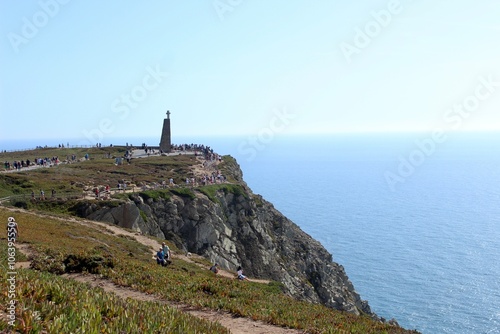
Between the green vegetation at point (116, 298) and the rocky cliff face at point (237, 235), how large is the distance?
9784 mm

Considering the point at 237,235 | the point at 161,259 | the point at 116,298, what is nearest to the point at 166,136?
the point at 237,235

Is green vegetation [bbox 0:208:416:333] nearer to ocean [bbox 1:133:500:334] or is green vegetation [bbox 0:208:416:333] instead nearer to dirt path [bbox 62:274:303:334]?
dirt path [bbox 62:274:303:334]

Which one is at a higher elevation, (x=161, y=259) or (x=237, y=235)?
(x=161, y=259)

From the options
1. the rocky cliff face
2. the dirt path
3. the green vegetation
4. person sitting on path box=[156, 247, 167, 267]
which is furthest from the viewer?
the rocky cliff face

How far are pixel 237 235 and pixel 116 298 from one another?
132 feet

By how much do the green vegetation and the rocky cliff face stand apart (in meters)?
→ 9.78

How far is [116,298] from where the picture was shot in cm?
1397

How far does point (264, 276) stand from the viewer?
4944cm

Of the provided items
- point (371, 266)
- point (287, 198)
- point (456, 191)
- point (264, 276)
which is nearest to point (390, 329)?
point (264, 276)

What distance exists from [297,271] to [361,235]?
168ft

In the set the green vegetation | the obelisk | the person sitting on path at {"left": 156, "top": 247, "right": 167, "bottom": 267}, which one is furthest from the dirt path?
the obelisk

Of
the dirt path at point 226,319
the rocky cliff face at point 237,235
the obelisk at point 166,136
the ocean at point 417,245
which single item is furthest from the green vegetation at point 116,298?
the obelisk at point 166,136

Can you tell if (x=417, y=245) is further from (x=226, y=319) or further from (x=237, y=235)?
(x=226, y=319)

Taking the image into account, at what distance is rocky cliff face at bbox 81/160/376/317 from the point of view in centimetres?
4628
